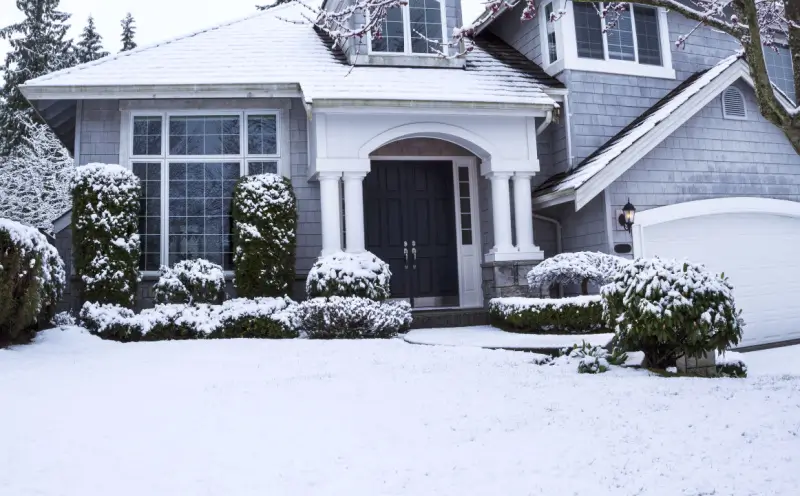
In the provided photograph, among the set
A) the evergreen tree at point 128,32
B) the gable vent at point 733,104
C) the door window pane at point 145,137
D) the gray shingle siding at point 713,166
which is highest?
the evergreen tree at point 128,32

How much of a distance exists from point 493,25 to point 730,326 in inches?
414

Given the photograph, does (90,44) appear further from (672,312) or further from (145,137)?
(672,312)

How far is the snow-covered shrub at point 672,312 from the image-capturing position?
630 cm

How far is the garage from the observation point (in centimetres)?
1073

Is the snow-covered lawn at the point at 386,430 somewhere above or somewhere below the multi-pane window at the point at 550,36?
below

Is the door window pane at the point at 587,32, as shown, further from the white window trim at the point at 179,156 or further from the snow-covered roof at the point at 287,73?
the white window trim at the point at 179,156

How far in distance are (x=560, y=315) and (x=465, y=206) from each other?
3770 millimetres

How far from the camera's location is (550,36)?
12828 millimetres

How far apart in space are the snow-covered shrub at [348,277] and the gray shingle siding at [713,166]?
411cm

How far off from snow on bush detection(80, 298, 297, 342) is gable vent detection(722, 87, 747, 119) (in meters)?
8.54

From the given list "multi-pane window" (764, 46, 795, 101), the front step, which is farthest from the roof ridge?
"multi-pane window" (764, 46, 795, 101)

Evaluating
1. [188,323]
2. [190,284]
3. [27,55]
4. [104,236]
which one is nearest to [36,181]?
[27,55]

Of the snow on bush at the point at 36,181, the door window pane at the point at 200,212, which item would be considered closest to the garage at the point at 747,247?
the door window pane at the point at 200,212

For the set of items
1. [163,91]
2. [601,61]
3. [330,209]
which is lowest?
[330,209]
